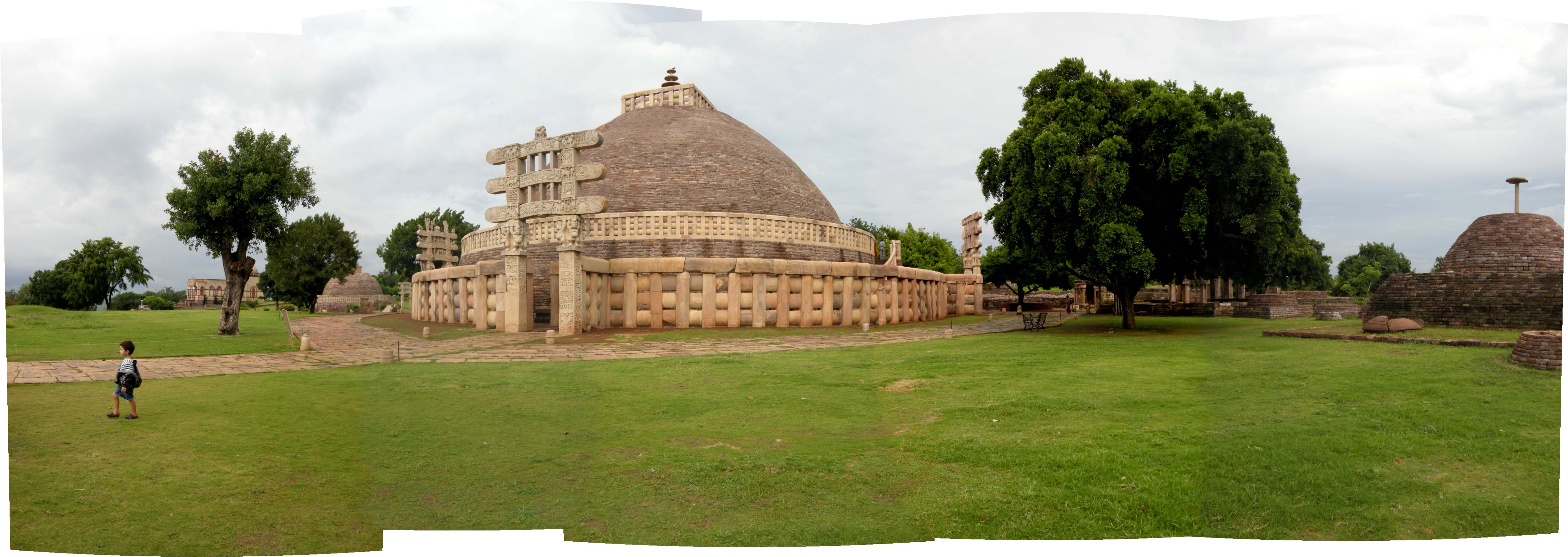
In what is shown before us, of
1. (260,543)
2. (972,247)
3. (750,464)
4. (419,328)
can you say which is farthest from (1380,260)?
(972,247)

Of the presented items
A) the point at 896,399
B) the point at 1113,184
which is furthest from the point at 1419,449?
the point at 1113,184

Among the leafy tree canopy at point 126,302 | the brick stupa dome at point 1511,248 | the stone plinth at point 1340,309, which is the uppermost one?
the brick stupa dome at point 1511,248

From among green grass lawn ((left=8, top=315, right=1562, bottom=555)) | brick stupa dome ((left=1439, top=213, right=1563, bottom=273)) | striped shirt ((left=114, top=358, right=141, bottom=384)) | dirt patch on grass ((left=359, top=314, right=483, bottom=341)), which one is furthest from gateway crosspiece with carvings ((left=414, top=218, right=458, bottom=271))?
brick stupa dome ((left=1439, top=213, right=1563, bottom=273))

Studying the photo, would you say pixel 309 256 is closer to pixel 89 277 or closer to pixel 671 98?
pixel 89 277

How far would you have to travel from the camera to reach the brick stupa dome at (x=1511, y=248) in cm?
1323

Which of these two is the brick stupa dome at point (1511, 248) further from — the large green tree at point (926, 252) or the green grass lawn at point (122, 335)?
the large green tree at point (926, 252)

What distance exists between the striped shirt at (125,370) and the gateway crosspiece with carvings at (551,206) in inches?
556

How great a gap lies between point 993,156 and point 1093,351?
703 cm

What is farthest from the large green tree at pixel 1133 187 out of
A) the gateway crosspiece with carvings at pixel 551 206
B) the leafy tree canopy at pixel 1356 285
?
the gateway crosspiece with carvings at pixel 551 206

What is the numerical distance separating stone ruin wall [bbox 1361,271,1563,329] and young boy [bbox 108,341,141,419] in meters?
20.7

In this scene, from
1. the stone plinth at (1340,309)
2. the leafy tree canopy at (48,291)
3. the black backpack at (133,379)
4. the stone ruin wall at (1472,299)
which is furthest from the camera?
the stone plinth at (1340,309)

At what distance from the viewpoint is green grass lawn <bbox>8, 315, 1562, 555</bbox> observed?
129 inches

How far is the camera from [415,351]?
10242 millimetres

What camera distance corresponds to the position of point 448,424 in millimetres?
4609
